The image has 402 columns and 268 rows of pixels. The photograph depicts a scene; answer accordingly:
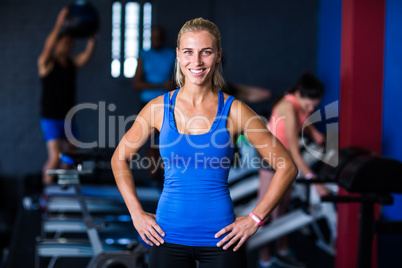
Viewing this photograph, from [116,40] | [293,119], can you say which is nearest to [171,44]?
[116,40]

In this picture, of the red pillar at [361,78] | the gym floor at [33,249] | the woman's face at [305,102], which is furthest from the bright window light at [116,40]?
the red pillar at [361,78]

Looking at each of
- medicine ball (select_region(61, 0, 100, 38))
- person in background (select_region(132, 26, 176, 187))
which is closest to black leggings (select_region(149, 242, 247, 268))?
medicine ball (select_region(61, 0, 100, 38))

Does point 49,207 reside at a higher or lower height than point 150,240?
lower

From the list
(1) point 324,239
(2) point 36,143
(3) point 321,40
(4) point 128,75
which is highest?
(3) point 321,40

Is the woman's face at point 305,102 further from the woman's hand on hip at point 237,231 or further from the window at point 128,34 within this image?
the window at point 128,34

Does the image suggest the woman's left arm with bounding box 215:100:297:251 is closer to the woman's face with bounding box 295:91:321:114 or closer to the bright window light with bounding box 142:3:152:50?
the woman's face with bounding box 295:91:321:114

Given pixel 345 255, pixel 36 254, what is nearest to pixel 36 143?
pixel 36 254

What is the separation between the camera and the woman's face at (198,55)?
1.48 m

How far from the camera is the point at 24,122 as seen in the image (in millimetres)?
6109

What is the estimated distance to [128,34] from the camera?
6191mm

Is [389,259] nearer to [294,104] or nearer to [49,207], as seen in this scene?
[294,104]

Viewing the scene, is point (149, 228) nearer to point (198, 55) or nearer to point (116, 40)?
point (198, 55)

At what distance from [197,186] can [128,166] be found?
0.29 m

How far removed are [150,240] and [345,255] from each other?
6.32 feet
